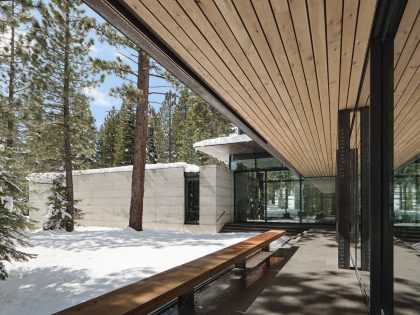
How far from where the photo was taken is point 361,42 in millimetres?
3223

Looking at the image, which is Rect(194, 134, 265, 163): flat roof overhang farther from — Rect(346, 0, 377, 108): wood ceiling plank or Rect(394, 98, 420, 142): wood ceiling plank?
Rect(394, 98, 420, 142): wood ceiling plank

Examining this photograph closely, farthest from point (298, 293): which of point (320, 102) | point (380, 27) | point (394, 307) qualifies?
point (380, 27)

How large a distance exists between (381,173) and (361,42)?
1.25 meters

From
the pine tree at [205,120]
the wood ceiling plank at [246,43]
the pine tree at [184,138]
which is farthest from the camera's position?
the pine tree at [184,138]

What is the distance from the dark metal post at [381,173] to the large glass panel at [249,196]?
47.8ft

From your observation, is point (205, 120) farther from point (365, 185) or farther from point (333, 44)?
point (333, 44)

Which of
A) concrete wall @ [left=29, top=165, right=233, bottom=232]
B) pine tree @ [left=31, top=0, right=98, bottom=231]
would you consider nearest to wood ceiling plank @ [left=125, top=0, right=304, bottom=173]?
concrete wall @ [left=29, top=165, right=233, bottom=232]

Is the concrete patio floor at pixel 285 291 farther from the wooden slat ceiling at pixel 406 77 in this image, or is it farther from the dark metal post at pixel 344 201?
the wooden slat ceiling at pixel 406 77

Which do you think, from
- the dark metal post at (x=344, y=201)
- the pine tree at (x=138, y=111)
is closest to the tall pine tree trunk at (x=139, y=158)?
the pine tree at (x=138, y=111)

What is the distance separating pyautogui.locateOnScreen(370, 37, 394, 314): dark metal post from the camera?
275 cm

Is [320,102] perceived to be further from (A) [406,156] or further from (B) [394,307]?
(B) [394,307]

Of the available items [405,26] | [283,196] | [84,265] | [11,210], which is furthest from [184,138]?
[405,26]

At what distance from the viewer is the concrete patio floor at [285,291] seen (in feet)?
14.2

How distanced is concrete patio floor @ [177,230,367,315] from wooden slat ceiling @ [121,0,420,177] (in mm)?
2521
